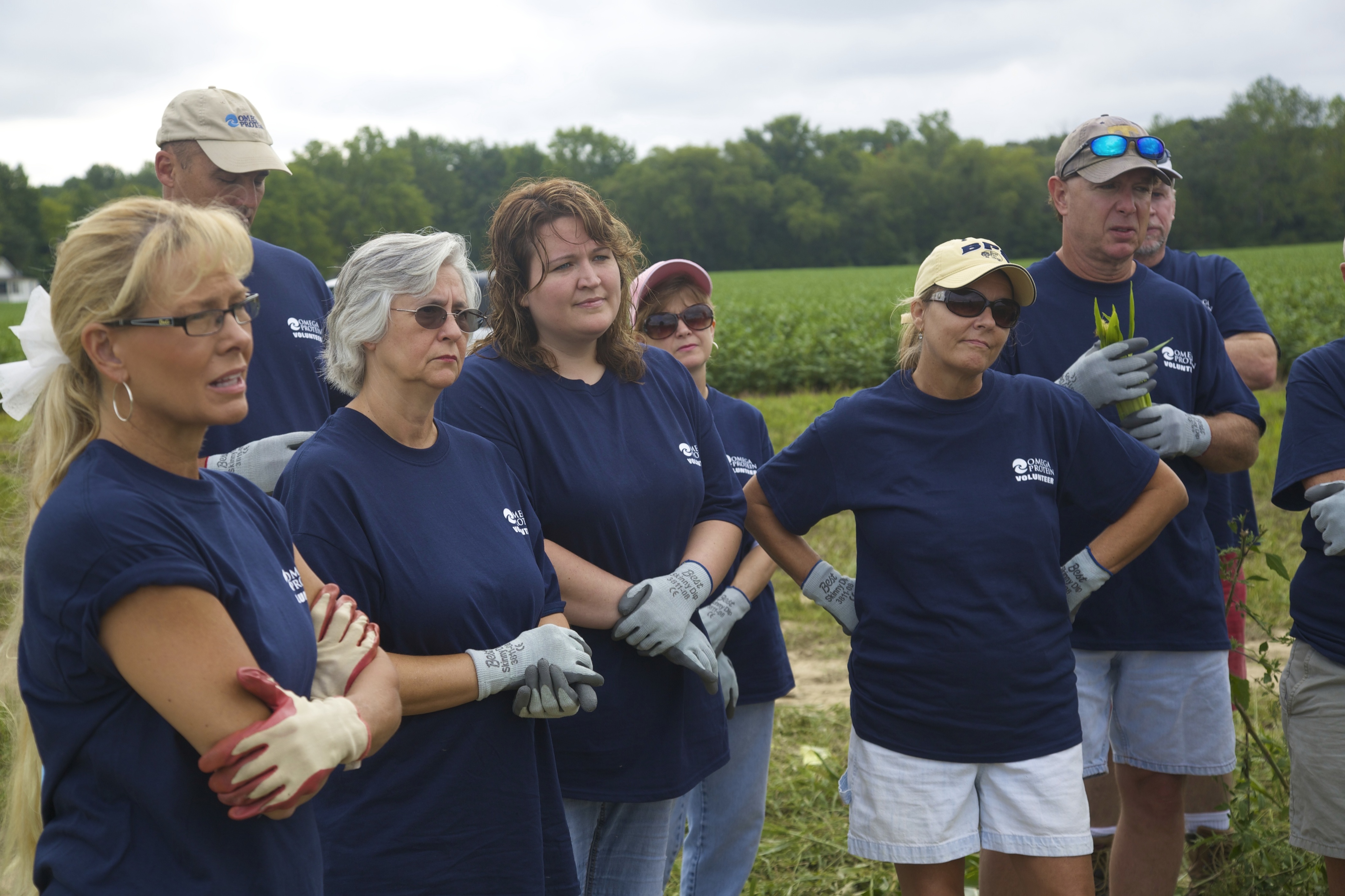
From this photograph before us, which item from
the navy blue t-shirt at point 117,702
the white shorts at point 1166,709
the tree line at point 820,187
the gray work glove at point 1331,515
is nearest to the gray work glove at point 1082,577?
the white shorts at point 1166,709

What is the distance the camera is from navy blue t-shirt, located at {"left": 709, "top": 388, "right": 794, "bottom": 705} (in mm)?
3611

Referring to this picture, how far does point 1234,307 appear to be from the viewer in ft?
14.8

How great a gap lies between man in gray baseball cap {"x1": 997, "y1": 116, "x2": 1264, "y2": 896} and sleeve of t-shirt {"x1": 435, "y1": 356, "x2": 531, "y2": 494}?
1751mm

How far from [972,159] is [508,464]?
296 ft

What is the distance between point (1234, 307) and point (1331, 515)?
66.8 inches

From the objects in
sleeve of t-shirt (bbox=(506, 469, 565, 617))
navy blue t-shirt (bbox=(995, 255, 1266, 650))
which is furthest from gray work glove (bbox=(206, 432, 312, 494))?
navy blue t-shirt (bbox=(995, 255, 1266, 650))

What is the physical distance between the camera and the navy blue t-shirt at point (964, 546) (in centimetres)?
278

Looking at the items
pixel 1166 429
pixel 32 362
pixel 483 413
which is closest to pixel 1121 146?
pixel 1166 429

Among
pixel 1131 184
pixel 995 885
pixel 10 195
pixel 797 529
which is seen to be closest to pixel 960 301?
pixel 797 529

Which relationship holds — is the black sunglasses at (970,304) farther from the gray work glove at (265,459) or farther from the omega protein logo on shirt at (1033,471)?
the gray work glove at (265,459)

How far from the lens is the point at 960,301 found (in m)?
2.94

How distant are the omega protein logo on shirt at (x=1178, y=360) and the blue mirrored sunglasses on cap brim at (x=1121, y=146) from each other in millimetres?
690

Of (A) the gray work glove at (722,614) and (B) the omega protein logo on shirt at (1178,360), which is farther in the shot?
(B) the omega protein logo on shirt at (1178,360)

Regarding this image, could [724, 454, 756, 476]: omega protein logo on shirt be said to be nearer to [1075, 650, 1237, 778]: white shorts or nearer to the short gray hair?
[1075, 650, 1237, 778]: white shorts
